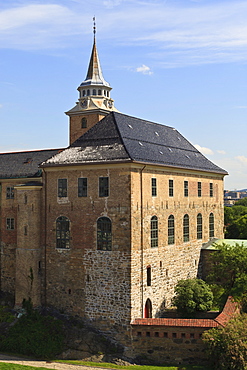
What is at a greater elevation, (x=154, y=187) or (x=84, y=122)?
(x=84, y=122)

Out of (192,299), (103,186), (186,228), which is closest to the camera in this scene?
(103,186)

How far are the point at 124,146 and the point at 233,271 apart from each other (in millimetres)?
12936

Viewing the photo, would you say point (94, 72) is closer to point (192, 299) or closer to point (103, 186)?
point (103, 186)

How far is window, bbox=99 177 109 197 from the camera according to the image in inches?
1214

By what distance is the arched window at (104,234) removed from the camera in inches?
1200

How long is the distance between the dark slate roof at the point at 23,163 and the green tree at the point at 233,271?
16.8 meters

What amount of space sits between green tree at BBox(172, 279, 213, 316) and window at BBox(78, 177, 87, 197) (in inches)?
417

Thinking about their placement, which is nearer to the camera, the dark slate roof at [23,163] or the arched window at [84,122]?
the dark slate roof at [23,163]

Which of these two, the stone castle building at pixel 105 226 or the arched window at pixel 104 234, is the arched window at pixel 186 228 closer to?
the stone castle building at pixel 105 226

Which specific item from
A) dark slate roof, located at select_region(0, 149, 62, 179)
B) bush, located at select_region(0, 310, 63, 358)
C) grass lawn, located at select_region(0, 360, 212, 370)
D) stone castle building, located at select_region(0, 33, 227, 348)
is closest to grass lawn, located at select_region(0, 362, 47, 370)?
grass lawn, located at select_region(0, 360, 212, 370)

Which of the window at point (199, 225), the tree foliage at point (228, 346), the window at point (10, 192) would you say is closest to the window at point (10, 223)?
the window at point (10, 192)

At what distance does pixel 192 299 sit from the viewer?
33.0 meters

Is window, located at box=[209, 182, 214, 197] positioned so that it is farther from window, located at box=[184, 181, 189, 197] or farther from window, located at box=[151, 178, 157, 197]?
window, located at box=[151, 178, 157, 197]

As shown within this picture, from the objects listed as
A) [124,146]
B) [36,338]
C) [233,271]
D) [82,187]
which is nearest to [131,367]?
[36,338]
